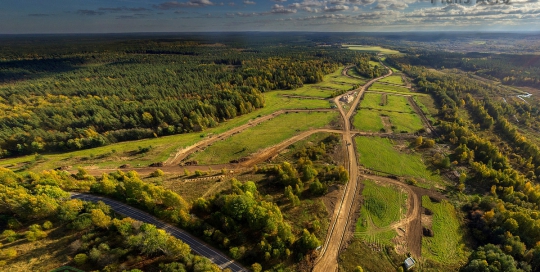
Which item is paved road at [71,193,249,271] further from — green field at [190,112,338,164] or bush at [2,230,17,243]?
green field at [190,112,338,164]

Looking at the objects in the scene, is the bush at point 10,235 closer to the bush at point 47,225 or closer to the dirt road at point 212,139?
the bush at point 47,225

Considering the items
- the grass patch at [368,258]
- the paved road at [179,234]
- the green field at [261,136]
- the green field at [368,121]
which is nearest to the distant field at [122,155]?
the green field at [261,136]

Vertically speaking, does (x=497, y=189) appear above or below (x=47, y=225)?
below

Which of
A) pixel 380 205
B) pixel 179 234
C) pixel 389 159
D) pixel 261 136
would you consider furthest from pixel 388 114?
pixel 179 234

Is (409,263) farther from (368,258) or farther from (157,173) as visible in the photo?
(157,173)

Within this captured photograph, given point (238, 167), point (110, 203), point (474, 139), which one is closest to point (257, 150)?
point (238, 167)
